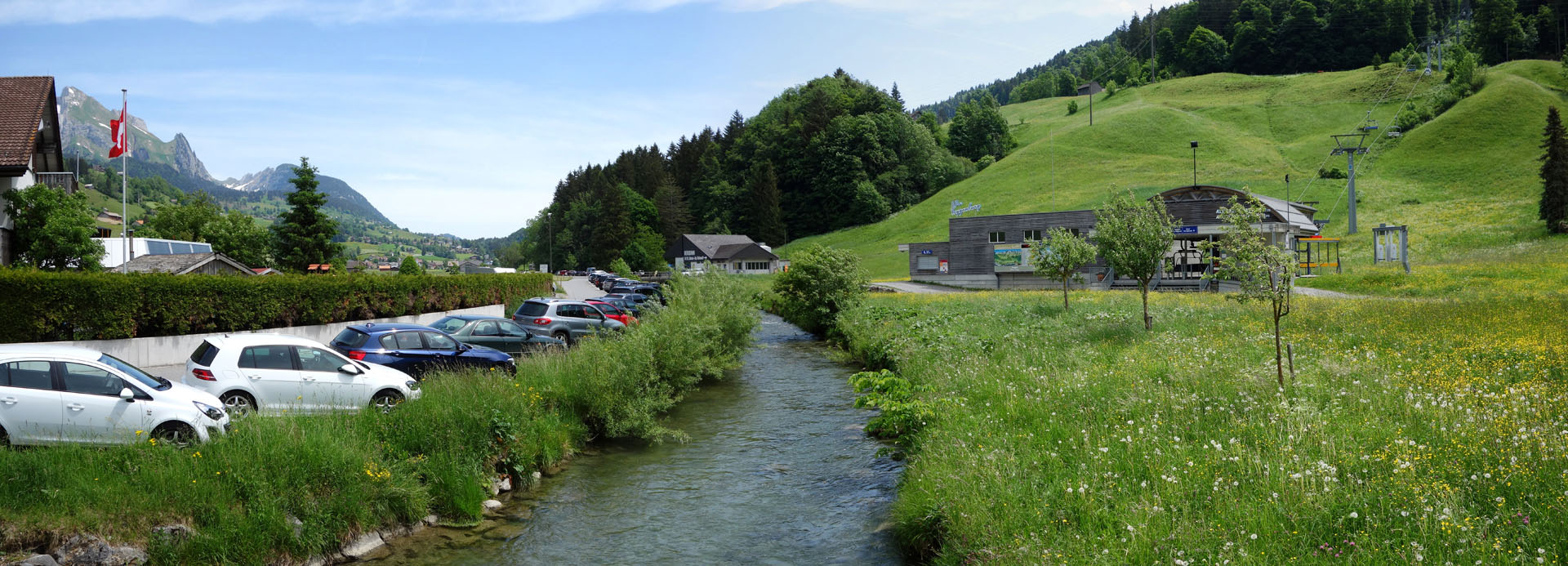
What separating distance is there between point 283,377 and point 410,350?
3654mm

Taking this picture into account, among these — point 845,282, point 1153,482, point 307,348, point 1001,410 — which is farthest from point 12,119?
point 1153,482

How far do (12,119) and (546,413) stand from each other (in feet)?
95.5

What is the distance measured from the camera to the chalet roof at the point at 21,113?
27.6 m

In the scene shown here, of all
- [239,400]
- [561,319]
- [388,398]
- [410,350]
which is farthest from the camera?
[561,319]

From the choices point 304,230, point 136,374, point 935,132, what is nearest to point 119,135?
point 304,230

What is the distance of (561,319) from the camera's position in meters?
26.1

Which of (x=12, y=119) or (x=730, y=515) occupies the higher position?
(x=12, y=119)

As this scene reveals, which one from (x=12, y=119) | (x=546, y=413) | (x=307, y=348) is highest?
(x=12, y=119)

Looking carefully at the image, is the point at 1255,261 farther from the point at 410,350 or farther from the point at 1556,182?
the point at 1556,182

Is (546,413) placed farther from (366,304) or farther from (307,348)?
(366,304)

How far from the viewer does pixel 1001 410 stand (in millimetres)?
12938

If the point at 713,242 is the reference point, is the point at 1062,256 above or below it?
below

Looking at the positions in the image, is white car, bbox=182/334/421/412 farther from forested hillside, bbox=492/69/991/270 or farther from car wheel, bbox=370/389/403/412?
forested hillside, bbox=492/69/991/270

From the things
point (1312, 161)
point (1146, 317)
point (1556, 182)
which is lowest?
point (1146, 317)
